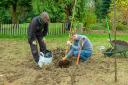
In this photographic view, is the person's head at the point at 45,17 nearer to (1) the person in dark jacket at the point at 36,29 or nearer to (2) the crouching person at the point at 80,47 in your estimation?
(1) the person in dark jacket at the point at 36,29

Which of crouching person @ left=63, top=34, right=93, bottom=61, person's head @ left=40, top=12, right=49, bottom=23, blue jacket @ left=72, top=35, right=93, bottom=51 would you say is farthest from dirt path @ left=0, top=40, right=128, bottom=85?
person's head @ left=40, top=12, right=49, bottom=23

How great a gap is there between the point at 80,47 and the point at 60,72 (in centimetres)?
125

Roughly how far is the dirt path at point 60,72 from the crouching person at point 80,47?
0.28m

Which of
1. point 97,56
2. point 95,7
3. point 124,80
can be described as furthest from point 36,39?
point 95,7

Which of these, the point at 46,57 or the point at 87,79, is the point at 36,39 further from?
the point at 87,79

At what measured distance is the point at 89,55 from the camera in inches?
458

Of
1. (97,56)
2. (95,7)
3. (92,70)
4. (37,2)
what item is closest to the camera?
(92,70)

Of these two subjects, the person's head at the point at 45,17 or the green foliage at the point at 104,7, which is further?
the green foliage at the point at 104,7

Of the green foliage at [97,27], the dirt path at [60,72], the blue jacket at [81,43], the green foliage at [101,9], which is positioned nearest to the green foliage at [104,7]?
the green foliage at [101,9]

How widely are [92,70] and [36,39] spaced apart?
2.07m

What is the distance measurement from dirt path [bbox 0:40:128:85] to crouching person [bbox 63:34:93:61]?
0.93 ft

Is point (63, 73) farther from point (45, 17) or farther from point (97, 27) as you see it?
point (97, 27)

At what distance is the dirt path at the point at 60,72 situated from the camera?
9398mm

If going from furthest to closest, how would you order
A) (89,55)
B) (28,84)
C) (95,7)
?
1. (95,7)
2. (89,55)
3. (28,84)
